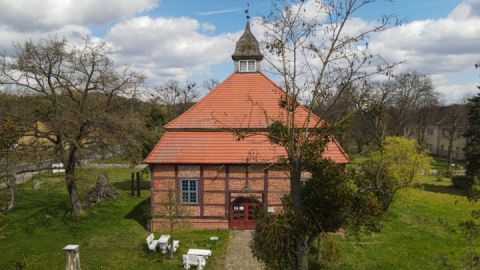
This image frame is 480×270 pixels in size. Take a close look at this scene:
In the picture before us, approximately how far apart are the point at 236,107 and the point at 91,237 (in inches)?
393

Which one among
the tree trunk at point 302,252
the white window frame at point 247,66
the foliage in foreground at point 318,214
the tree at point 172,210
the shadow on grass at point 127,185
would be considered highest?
the white window frame at point 247,66

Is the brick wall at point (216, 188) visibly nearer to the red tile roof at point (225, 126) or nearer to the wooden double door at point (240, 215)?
the wooden double door at point (240, 215)

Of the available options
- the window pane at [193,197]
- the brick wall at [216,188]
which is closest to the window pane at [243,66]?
the brick wall at [216,188]

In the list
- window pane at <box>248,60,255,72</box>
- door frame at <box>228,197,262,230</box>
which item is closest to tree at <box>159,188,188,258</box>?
A: door frame at <box>228,197,262,230</box>

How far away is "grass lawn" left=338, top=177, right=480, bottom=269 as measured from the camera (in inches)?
555

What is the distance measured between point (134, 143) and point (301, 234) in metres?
13.6

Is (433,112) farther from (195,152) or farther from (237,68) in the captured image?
(195,152)

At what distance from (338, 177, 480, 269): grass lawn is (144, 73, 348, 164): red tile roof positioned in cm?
432

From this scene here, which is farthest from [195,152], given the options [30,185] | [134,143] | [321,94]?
[30,185]

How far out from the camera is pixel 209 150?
17750mm

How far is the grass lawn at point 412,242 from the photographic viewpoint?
14.1 m

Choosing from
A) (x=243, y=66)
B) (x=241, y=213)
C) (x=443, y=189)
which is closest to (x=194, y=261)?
(x=241, y=213)

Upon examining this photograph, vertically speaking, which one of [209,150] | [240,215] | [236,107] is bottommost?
[240,215]

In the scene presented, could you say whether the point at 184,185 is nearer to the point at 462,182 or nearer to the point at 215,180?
the point at 215,180
